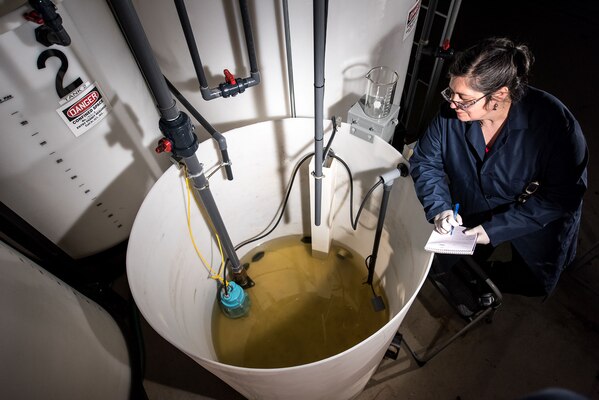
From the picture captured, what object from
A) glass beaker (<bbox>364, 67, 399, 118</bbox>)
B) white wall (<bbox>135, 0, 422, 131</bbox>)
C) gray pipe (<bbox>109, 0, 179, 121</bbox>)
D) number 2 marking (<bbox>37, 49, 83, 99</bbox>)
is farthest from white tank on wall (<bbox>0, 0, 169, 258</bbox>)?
glass beaker (<bbox>364, 67, 399, 118</bbox>)

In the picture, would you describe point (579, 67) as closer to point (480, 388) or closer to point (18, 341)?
point (480, 388)

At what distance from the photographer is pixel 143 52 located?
0.71 m

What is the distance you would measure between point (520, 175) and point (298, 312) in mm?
1078

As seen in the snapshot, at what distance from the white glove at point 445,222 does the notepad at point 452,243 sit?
0.02 metres

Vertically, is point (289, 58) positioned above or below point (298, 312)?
above

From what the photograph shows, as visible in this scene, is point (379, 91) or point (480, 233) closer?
point (480, 233)

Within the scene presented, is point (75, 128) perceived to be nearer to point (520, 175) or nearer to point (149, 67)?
point (149, 67)

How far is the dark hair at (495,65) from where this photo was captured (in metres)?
0.89

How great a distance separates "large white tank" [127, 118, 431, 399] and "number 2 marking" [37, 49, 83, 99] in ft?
1.20

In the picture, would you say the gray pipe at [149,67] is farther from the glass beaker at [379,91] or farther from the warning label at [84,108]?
the glass beaker at [379,91]

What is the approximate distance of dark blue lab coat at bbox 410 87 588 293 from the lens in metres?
0.96

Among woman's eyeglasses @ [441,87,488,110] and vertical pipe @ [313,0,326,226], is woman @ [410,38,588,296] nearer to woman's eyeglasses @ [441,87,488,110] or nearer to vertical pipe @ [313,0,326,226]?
woman's eyeglasses @ [441,87,488,110]

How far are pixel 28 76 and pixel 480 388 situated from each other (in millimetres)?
1906

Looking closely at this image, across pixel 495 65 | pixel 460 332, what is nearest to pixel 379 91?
pixel 495 65
